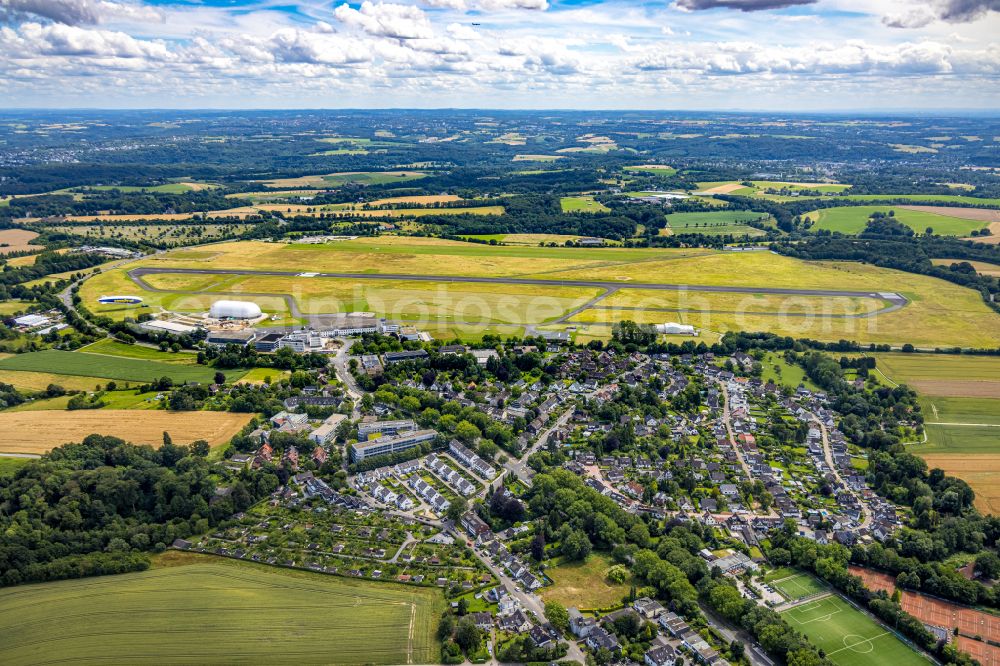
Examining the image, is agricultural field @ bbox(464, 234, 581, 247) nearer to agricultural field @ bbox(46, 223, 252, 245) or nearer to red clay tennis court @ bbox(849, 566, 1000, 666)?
agricultural field @ bbox(46, 223, 252, 245)

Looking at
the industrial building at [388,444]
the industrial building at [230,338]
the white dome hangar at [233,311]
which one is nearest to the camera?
the industrial building at [388,444]

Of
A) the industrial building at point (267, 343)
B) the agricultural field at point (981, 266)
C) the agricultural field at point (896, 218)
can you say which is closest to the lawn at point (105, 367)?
the industrial building at point (267, 343)

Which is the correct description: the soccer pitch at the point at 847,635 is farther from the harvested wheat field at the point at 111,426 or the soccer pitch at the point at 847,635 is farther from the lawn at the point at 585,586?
the harvested wheat field at the point at 111,426

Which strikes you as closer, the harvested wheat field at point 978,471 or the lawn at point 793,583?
the lawn at point 793,583

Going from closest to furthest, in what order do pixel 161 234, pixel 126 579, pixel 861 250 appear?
pixel 126 579, pixel 861 250, pixel 161 234

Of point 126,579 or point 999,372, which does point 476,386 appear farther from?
point 999,372

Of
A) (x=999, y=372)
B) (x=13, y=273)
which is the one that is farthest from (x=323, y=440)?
(x=13, y=273)

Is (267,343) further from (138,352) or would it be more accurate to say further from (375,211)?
(375,211)

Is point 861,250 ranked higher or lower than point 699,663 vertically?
higher
